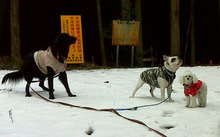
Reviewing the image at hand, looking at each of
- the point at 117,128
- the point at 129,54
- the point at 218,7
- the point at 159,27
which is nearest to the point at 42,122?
the point at 117,128

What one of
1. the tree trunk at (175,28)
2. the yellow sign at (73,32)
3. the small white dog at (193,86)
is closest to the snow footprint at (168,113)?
the small white dog at (193,86)

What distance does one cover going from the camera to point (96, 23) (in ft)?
51.6

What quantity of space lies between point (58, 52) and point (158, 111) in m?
2.21

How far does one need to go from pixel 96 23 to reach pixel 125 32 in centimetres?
474

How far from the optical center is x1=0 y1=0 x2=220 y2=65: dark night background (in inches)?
563

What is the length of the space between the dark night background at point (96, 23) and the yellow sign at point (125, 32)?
239 centimetres

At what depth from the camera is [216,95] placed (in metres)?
5.44

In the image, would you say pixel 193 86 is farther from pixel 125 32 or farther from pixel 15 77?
pixel 125 32

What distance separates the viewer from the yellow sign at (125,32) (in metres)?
11.2

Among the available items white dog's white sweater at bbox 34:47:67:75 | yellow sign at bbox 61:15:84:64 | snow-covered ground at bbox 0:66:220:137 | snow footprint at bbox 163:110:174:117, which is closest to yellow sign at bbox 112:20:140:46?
yellow sign at bbox 61:15:84:64

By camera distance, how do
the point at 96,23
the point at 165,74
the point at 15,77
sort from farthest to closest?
the point at 96,23 → the point at 15,77 → the point at 165,74

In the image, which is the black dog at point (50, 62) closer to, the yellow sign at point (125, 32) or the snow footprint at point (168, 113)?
the snow footprint at point (168, 113)

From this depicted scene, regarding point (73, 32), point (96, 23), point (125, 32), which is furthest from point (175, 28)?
point (96, 23)

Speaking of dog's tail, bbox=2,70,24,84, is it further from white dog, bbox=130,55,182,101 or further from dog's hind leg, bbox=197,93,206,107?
dog's hind leg, bbox=197,93,206,107
